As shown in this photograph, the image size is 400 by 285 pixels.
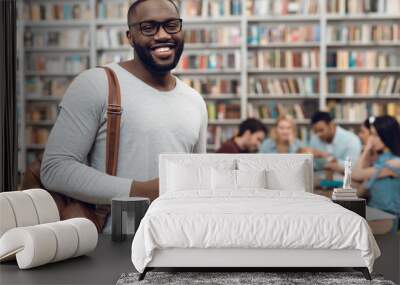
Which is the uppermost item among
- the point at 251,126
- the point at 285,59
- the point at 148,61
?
the point at 285,59

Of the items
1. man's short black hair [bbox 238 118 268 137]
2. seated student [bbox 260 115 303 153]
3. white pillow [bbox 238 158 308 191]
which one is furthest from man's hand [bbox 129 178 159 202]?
seated student [bbox 260 115 303 153]

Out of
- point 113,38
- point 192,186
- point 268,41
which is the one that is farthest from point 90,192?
point 268,41

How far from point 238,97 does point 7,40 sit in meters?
3.30

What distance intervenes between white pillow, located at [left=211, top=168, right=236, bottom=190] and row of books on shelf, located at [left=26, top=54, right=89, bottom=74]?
3682mm

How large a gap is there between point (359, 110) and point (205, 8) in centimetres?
213

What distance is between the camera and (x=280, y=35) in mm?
8320

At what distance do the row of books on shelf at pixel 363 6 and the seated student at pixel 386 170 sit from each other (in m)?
2.40

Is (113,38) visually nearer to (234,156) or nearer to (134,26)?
(134,26)

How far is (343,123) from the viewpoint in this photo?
8.43 m

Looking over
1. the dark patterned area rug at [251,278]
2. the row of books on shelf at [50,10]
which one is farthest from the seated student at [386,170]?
the row of books on shelf at [50,10]

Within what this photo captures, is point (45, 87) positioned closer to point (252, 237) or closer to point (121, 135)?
point (121, 135)

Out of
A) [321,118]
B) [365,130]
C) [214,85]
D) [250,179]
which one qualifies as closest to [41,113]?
[214,85]

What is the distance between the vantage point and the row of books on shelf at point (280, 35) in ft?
27.1

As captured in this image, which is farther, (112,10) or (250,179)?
(112,10)
